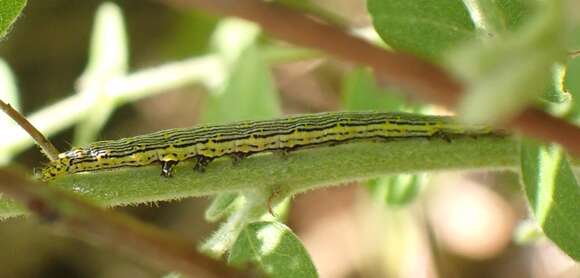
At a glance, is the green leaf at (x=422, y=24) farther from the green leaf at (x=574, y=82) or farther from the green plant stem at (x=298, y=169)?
the green leaf at (x=574, y=82)

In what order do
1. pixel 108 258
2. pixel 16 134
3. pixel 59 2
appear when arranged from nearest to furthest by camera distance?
pixel 16 134
pixel 108 258
pixel 59 2

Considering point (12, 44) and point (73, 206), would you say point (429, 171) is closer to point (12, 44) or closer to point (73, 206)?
point (73, 206)

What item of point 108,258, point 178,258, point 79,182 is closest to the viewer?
point 178,258

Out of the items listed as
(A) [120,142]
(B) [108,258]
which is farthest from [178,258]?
(B) [108,258]

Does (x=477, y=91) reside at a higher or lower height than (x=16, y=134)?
lower

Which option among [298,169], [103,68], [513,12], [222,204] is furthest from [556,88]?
[103,68]

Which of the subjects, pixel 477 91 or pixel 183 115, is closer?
pixel 477 91
